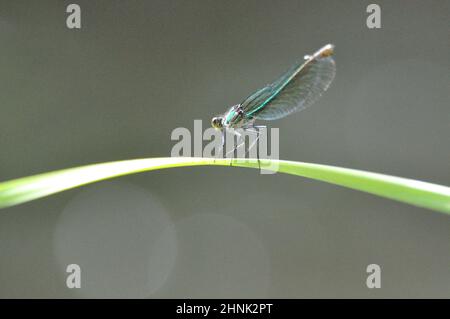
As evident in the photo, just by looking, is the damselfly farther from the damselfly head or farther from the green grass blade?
the green grass blade

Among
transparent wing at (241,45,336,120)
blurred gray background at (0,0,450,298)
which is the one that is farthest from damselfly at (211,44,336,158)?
blurred gray background at (0,0,450,298)

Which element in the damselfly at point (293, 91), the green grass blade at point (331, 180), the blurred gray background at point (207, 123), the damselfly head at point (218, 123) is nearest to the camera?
the green grass blade at point (331, 180)

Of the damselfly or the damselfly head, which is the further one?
the damselfly head

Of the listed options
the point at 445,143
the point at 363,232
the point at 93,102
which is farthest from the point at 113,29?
the point at 445,143

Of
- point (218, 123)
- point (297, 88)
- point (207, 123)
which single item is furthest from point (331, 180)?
point (207, 123)

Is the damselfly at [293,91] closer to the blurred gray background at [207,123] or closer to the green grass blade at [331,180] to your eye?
the green grass blade at [331,180]

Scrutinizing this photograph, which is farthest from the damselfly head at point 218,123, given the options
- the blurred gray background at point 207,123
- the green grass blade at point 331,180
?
the blurred gray background at point 207,123
